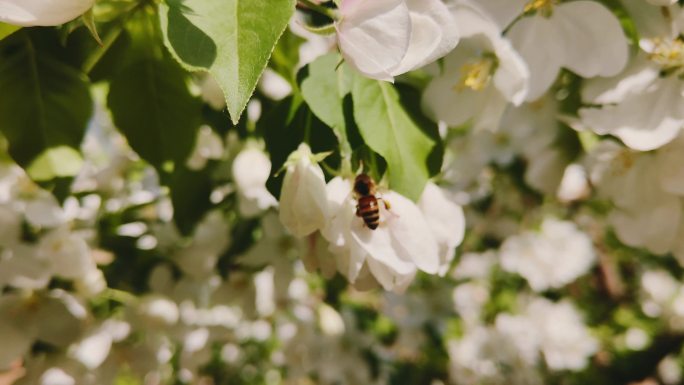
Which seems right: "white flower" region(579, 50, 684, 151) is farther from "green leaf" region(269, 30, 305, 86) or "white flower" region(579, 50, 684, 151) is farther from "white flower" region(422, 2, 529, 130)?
"green leaf" region(269, 30, 305, 86)

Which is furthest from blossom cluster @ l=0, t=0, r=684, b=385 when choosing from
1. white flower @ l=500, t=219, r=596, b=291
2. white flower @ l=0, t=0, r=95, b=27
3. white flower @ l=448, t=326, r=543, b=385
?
white flower @ l=448, t=326, r=543, b=385

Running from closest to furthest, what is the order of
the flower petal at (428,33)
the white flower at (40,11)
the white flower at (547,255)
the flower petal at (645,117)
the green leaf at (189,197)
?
the white flower at (40,11) < the flower petal at (428,33) < the flower petal at (645,117) < the green leaf at (189,197) < the white flower at (547,255)

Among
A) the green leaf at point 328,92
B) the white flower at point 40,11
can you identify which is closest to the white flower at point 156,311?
the green leaf at point 328,92

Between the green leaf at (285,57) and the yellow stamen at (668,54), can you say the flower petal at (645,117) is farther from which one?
the green leaf at (285,57)

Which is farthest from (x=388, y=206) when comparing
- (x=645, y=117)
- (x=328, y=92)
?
(x=645, y=117)

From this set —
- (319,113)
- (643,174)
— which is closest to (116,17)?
(319,113)
